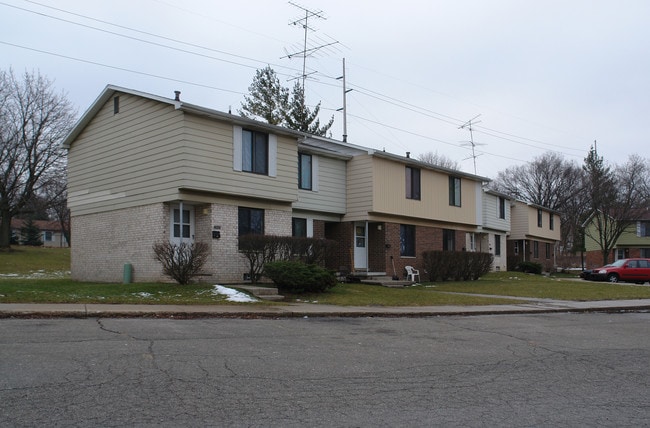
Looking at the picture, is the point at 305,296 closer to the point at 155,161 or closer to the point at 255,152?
the point at 255,152

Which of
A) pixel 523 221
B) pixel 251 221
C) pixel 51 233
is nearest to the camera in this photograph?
pixel 251 221

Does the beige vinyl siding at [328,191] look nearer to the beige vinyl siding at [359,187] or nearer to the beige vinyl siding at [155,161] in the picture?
the beige vinyl siding at [359,187]

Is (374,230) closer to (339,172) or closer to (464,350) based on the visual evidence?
(339,172)

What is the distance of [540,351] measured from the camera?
32.9 ft

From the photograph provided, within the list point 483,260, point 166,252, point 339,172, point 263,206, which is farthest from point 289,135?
point 483,260

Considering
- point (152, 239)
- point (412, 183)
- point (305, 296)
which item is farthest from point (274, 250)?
point (412, 183)

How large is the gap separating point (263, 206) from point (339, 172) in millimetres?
5966

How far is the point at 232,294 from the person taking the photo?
54.5ft

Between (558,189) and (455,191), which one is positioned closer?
(455,191)

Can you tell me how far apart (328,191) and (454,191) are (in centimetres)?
860

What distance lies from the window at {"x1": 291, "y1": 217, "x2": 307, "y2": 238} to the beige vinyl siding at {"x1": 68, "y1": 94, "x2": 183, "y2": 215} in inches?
245

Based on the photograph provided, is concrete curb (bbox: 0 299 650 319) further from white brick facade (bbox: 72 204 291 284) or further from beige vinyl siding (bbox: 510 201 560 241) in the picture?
beige vinyl siding (bbox: 510 201 560 241)

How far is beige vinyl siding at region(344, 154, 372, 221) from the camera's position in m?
25.7

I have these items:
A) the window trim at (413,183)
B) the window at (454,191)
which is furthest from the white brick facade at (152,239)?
the window at (454,191)
